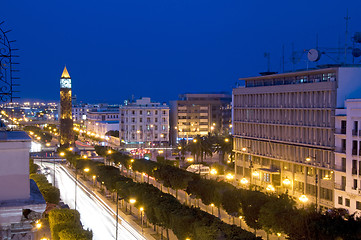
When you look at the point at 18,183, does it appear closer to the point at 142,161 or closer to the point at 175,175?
the point at 175,175

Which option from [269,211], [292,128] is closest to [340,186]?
[292,128]

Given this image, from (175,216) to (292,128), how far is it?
98.6ft

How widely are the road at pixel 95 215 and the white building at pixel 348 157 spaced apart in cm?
2278

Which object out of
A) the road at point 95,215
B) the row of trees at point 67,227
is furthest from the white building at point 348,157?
the row of trees at point 67,227

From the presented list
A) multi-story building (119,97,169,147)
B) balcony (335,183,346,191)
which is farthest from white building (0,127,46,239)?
multi-story building (119,97,169,147)

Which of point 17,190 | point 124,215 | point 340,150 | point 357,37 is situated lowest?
point 124,215

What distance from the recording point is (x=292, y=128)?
5797cm

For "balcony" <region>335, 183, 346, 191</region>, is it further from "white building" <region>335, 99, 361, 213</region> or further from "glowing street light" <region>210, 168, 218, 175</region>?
"glowing street light" <region>210, 168, 218, 175</region>

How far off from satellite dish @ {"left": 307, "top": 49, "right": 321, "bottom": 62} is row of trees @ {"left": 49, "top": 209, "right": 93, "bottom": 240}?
36.8 metres

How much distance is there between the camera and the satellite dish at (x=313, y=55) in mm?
56375

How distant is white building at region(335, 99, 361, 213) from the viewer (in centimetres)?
4525

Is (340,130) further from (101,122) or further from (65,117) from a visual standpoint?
(101,122)

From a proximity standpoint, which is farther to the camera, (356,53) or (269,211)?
(356,53)

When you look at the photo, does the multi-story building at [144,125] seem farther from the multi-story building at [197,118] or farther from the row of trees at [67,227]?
the row of trees at [67,227]
